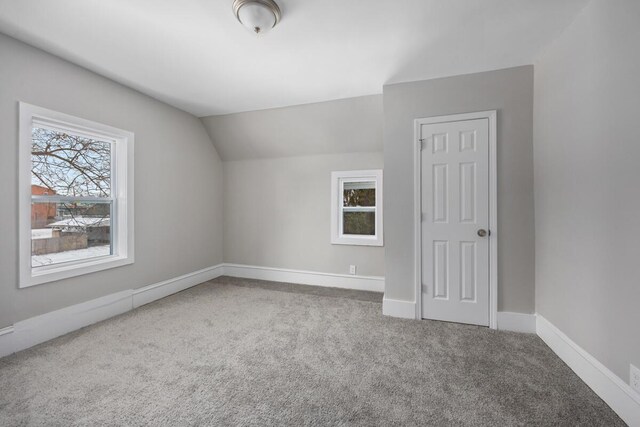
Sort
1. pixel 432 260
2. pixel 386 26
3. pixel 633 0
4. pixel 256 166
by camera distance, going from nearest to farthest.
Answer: pixel 633 0, pixel 386 26, pixel 432 260, pixel 256 166

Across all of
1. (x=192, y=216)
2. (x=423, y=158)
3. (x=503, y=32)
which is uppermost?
(x=503, y=32)

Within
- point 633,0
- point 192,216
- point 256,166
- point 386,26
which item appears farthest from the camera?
point 256,166

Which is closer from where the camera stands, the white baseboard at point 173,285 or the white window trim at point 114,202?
the white window trim at point 114,202

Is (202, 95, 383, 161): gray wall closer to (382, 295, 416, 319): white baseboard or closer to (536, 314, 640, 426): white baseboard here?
(382, 295, 416, 319): white baseboard

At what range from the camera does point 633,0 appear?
1444 mm

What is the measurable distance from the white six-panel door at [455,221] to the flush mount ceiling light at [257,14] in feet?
5.81

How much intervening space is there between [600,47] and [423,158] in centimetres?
139

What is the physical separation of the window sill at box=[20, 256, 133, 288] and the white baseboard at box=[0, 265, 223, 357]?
1.00ft

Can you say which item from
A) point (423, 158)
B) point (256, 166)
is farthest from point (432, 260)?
point (256, 166)

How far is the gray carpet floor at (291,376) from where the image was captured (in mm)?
1516

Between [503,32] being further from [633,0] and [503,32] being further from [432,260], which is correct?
[432,260]

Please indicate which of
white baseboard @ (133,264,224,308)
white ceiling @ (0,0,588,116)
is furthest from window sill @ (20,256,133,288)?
white ceiling @ (0,0,588,116)

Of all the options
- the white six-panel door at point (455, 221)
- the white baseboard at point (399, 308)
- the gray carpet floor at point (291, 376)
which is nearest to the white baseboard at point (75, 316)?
the gray carpet floor at point (291, 376)

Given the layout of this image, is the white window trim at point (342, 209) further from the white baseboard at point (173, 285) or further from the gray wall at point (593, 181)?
the white baseboard at point (173, 285)
